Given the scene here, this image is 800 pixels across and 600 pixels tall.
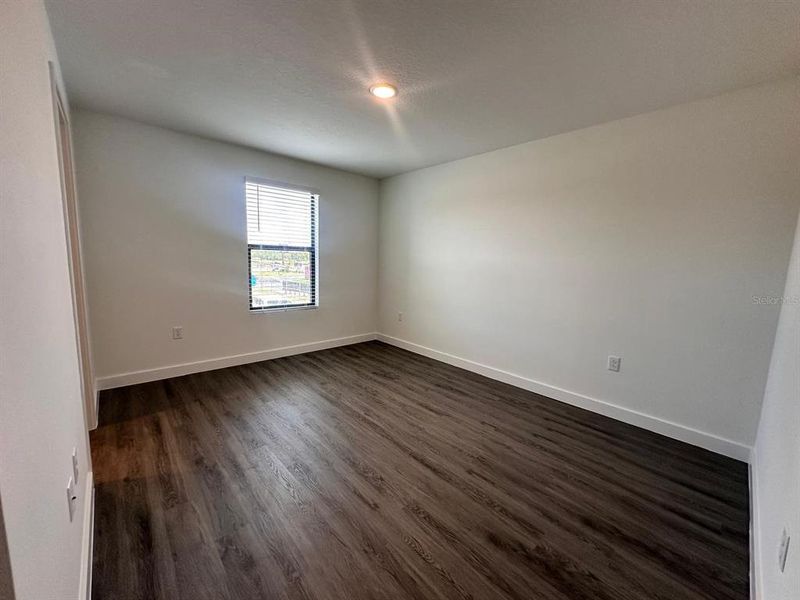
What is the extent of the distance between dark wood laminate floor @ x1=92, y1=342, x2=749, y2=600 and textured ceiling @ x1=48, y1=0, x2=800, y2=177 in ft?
7.96

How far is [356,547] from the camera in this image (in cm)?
154

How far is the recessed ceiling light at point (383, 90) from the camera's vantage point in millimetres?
2280

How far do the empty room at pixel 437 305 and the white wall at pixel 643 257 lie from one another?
2cm

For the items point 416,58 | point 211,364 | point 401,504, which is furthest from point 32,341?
point 211,364

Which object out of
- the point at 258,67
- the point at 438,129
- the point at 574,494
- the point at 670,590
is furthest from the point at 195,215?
the point at 670,590

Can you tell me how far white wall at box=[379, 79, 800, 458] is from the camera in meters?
2.20

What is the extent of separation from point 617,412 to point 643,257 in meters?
1.29

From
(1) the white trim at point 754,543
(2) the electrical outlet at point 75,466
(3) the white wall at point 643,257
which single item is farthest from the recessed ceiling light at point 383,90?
(1) the white trim at point 754,543

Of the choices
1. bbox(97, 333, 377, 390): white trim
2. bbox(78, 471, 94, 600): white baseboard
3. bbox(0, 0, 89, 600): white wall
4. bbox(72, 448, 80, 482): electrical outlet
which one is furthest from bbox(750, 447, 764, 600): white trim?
bbox(97, 333, 377, 390): white trim

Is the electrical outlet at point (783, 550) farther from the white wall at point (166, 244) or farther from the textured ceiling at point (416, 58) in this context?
the white wall at point (166, 244)

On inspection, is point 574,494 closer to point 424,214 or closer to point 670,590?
point 670,590

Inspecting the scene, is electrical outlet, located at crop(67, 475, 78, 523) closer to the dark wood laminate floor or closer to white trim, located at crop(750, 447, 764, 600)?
the dark wood laminate floor

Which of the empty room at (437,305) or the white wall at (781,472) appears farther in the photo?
the empty room at (437,305)

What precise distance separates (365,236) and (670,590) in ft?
14.6
